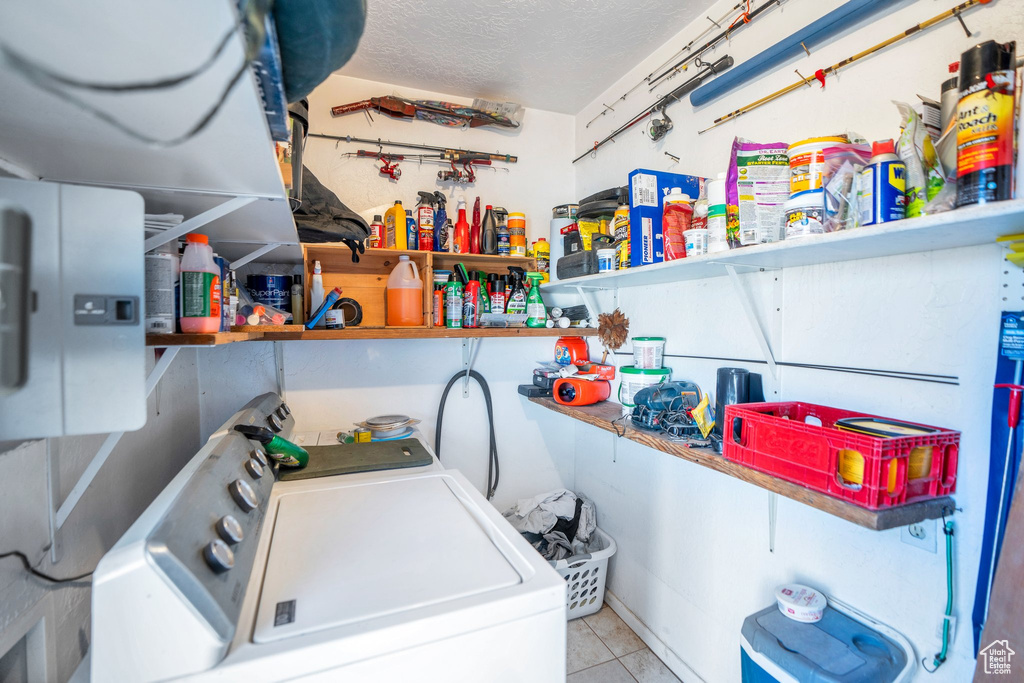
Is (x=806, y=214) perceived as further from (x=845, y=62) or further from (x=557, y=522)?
(x=557, y=522)

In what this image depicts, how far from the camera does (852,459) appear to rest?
0.95 m

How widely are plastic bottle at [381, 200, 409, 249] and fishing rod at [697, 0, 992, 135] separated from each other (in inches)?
52.5

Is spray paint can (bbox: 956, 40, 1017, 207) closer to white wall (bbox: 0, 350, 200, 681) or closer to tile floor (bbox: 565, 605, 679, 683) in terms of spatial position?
white wall (bbox: 0, 350, 200, 681)

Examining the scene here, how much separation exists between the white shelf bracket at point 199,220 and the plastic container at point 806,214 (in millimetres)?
1211

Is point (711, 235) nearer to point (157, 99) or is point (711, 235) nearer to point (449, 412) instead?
point (157, 99)

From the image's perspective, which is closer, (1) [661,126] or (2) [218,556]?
(2) [218,556]

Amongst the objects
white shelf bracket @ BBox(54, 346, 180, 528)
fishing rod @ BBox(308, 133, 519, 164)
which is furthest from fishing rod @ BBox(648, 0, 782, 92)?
white shelf bracket @ BBox(54, 346, 180, 528)

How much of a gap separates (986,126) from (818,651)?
121cm

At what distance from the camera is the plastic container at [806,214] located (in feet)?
3.44

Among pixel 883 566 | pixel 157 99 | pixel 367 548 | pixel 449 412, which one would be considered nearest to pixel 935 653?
pixel 883 566

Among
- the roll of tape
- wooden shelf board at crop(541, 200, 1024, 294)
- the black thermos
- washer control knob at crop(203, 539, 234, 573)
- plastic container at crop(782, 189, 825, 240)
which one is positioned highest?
plastic container at crop(782, 189, 825, 240)

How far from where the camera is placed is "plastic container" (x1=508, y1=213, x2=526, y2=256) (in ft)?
7.64

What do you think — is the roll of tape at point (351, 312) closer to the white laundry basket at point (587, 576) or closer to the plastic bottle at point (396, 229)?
the plastic bottle at point (396, 229)

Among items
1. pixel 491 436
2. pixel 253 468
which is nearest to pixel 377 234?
pixel 491 436
